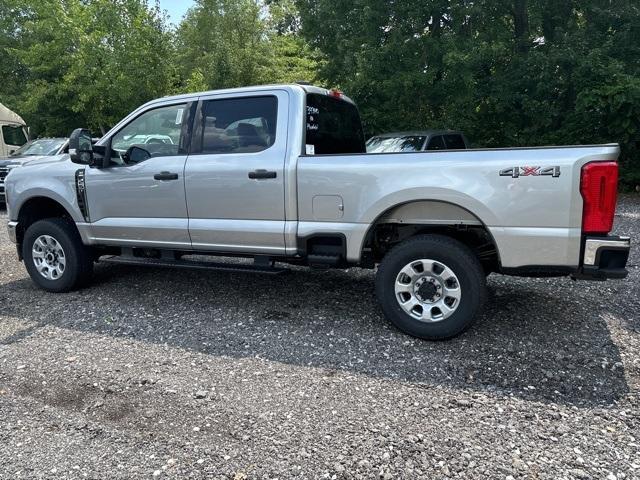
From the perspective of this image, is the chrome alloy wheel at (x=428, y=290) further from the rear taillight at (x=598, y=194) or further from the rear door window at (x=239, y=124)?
the rear door window at (x=239, y=124)

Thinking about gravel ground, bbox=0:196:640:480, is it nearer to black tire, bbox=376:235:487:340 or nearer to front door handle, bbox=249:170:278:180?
black tire, bbox=376:235:487:340

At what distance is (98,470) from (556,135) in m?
13.6

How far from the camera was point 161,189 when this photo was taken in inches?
197

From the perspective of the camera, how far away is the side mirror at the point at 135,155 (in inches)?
203

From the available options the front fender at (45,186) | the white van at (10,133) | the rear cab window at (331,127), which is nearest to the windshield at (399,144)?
the rear cab window at (331,127)

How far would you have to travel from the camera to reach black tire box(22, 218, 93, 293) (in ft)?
18.2

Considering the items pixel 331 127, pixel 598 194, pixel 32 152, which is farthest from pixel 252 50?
pixel 598 194

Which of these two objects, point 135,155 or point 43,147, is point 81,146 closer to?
point 135,155

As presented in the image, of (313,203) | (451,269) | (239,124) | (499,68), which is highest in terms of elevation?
(499,68)

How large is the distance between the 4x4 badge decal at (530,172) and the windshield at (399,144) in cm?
613

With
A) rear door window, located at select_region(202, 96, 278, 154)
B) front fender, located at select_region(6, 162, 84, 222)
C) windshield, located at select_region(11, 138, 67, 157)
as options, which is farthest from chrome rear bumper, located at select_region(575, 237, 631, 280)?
windshield, located at select_region(11, 138, 67, 157)

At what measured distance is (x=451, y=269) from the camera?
13.3 ft

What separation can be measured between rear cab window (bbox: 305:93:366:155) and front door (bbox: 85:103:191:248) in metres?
1.22

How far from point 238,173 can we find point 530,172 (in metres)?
2.38
